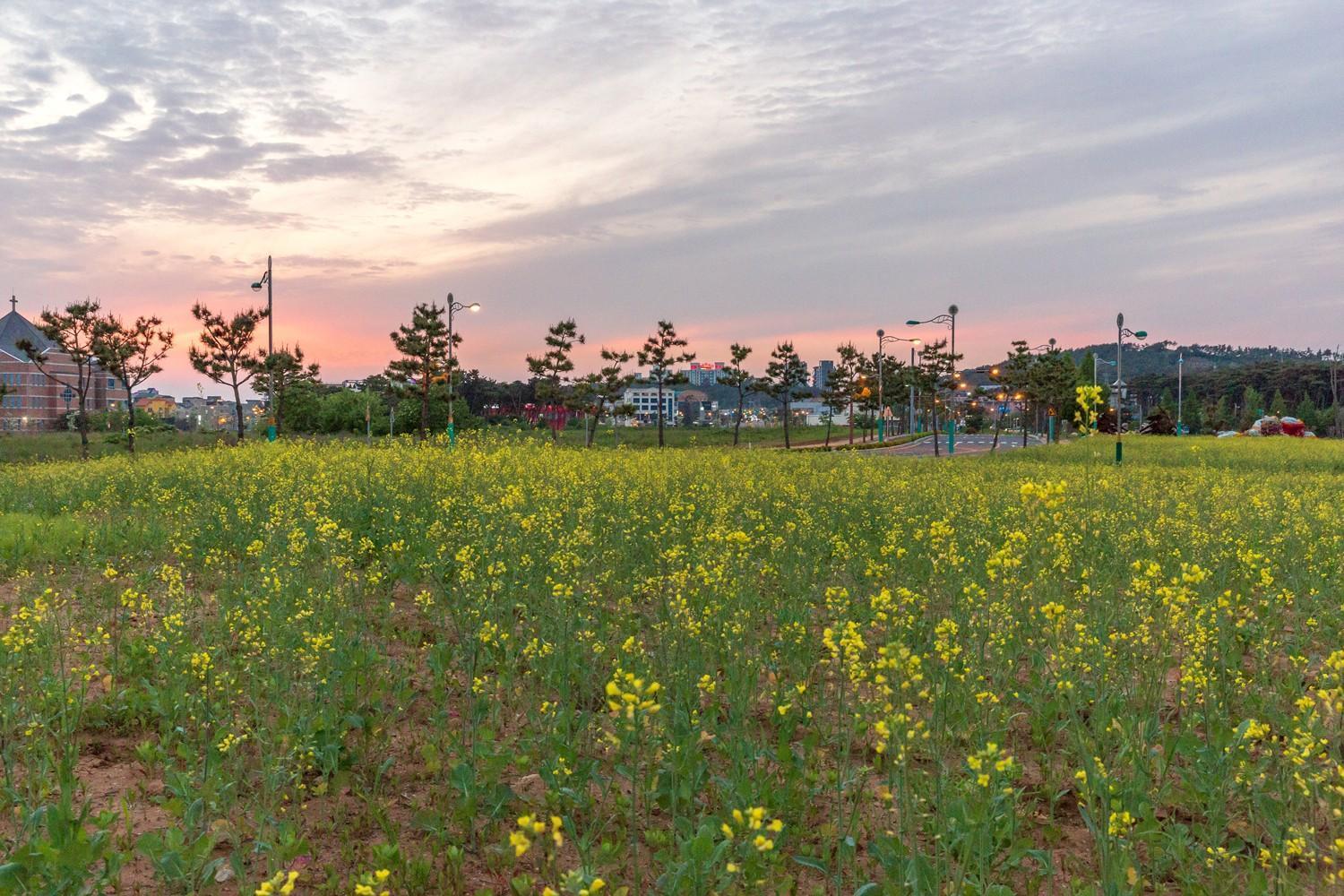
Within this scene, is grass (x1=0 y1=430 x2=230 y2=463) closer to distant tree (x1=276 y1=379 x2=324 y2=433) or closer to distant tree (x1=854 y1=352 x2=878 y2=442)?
distant tree (x1=276 y1=379 x2=324 y2=433)

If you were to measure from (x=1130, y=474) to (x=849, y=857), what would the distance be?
674 inches

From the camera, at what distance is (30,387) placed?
128125 millimetres

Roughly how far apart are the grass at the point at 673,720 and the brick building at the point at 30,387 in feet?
452

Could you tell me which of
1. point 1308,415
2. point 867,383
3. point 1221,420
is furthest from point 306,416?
point 1308,415

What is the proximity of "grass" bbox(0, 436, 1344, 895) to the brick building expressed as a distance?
138m

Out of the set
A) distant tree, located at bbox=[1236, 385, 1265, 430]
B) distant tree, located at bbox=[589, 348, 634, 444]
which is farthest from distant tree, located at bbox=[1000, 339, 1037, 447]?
distant tree, located at bbox=[1236, 385, 1265, 430]

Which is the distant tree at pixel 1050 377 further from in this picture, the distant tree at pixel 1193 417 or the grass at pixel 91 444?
the grass at pixel 91 444

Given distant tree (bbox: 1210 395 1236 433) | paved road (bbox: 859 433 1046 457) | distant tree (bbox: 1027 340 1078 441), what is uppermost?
distant tree (bbox: 1027 340 1078 441)

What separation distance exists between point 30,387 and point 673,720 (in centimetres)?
16240

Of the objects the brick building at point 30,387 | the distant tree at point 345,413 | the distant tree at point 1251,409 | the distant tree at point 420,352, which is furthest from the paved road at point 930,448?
the brick building at point 30,387

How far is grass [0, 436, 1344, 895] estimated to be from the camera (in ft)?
10.9

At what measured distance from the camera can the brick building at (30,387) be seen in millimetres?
120375

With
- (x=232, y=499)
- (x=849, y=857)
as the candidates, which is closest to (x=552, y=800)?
(x=849, y=857)

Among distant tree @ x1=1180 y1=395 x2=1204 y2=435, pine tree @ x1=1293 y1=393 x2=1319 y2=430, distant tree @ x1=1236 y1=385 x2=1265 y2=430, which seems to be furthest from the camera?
distant tree @ x1=1180 y1=395 x2=1204 y2=435
